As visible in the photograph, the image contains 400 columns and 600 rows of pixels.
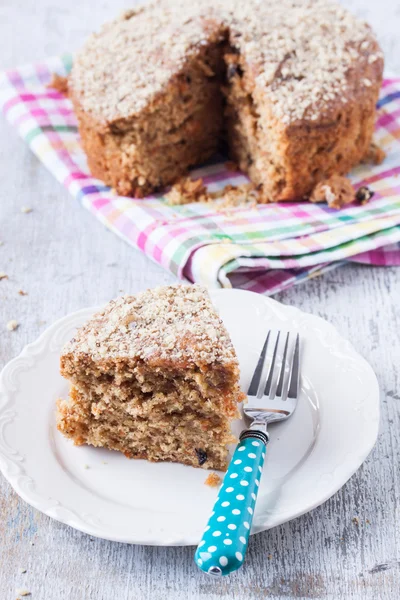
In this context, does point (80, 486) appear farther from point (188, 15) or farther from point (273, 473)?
point (188, 15)

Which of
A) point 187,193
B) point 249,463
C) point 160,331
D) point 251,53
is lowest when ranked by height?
point 187,193

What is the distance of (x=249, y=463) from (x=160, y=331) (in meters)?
0.55

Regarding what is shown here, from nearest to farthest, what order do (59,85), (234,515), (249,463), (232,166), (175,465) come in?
(234,515) → (249,463) → (175,465) → (232,166) → (59,85)

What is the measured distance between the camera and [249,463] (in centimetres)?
245

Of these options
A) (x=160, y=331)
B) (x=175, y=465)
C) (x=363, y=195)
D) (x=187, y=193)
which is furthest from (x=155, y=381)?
(x=363, y=195)

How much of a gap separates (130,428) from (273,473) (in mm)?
544

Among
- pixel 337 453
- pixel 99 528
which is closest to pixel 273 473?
pixel 337 453

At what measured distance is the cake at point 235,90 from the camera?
4047 millimetres

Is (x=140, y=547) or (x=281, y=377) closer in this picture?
(x=140, y=547)

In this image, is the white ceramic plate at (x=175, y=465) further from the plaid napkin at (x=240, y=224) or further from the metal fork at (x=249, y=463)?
the plaid napkin at (x=240, y=224)

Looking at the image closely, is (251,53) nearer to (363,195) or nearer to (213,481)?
(363,195)

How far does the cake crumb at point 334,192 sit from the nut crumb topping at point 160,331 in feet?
4.80

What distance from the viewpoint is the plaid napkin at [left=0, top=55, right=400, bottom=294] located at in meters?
3.68

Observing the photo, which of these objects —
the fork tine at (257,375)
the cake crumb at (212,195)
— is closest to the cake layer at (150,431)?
the fork tine at (257,375)
